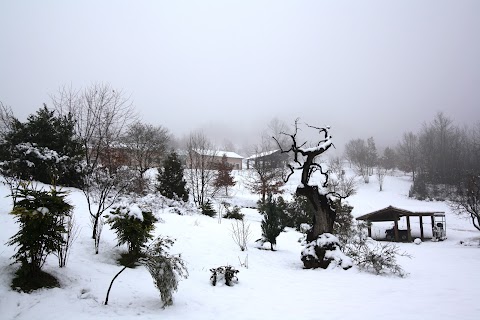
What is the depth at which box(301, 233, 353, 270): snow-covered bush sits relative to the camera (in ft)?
31.5

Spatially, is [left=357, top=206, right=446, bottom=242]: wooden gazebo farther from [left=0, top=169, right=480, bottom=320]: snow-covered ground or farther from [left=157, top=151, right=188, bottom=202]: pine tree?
[left=157, top=151, right=188, bottom=202]: pine tree

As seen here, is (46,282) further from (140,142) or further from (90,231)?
(140,142)

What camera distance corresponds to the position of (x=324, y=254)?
981cm

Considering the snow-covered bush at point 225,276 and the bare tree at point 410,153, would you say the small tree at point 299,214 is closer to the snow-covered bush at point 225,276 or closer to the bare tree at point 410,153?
the snow-covered bush at point 225,276

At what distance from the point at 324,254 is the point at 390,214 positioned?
674 inches

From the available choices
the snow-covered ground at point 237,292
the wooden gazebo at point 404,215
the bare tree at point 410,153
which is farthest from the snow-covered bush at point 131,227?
the bare tree at point 410,153

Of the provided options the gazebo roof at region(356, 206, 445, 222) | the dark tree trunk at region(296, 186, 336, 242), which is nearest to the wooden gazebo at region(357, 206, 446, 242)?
the gazebo roof at region(356, 206, 445, 222)

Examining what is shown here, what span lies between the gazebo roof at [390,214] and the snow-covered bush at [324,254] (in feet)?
49.1

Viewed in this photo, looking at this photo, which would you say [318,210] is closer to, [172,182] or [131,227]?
[131,227]

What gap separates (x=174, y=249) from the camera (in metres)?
10.0

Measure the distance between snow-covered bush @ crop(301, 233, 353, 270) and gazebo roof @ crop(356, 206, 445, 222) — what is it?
1496cm

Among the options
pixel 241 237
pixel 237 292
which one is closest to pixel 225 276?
pixel 237 292

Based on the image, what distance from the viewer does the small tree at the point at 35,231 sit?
4.94 metres

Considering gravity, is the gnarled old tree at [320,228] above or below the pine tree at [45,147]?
below
